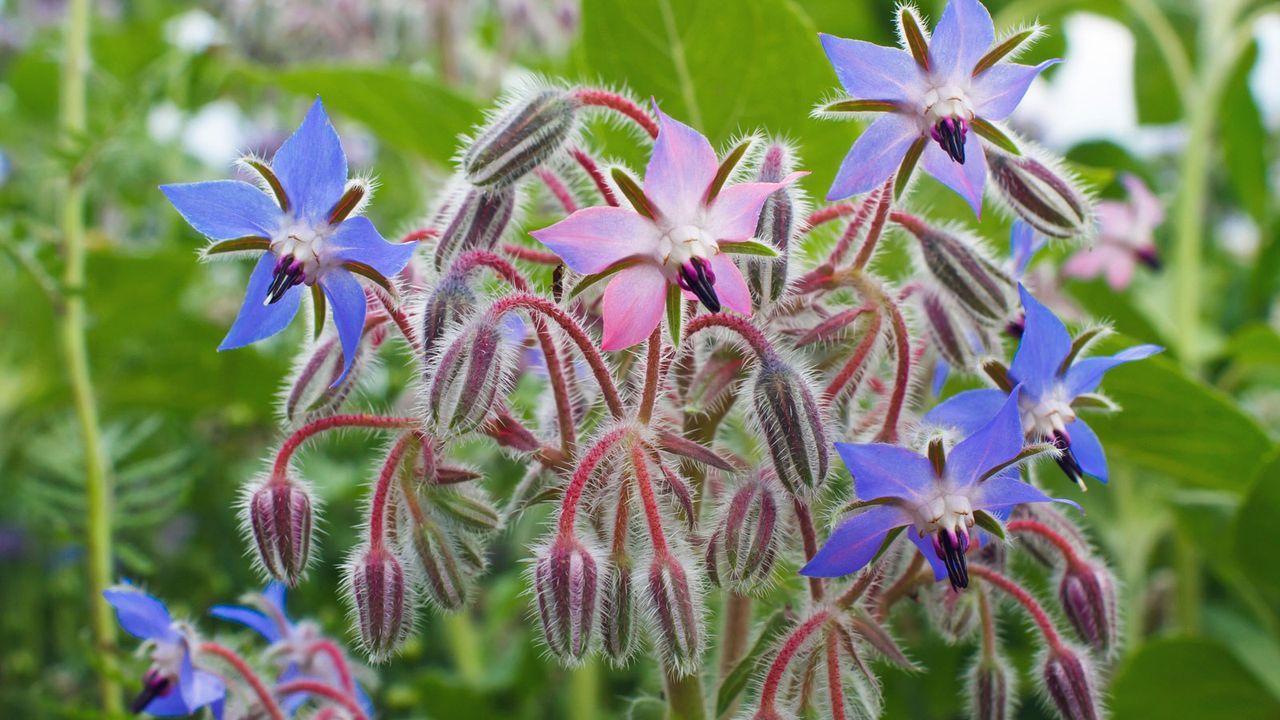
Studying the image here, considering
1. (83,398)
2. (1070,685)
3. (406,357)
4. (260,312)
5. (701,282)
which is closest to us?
(701,282)

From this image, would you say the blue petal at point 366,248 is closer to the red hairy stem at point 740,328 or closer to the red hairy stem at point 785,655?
the red hairy stem at point 740,328

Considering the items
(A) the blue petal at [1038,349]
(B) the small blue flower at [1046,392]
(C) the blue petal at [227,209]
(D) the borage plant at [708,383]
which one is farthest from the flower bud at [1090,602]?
(C) the blue petal at [227,209]

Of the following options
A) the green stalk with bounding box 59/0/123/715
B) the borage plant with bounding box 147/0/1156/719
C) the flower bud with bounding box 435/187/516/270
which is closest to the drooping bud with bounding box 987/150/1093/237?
the borage plant with bounding box 147/0/1156/719

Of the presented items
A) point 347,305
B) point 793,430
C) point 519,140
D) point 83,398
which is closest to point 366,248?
point 347,305

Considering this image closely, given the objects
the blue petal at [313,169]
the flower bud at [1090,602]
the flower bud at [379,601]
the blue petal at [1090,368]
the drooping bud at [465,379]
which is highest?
the blue petal at [313,169]

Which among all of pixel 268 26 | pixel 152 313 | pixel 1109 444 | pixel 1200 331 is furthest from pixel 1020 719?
pixel 268 26

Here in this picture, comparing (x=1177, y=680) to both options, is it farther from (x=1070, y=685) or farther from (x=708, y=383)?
(x=708, y=383)

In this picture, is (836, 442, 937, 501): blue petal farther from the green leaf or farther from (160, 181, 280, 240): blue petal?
the green leaf
